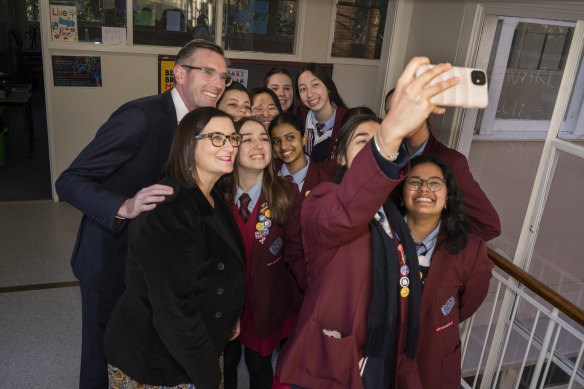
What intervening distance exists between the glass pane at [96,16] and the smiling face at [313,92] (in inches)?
115

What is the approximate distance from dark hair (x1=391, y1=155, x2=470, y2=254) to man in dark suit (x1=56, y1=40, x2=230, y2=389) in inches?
40.7

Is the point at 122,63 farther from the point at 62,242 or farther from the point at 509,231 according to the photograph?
the point at 509,231

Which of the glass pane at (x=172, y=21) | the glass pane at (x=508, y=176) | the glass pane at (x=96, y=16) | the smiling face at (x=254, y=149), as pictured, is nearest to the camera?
the smiling face at (x=254, y=149)

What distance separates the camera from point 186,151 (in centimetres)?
191

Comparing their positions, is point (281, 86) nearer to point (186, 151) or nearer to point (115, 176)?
point (115, 176)

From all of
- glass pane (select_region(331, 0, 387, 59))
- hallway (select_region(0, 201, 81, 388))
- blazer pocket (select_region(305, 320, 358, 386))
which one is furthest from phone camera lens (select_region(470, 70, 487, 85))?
glass pane (select_region(331, 0, 387, 59))

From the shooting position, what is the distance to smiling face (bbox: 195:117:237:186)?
1913 mm

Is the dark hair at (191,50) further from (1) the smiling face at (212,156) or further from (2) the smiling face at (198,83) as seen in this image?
(1) the smiling face at (212,156)

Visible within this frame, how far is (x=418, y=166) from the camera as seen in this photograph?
6.70 feet

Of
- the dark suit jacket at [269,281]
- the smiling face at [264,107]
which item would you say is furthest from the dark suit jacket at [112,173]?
the smiling face at [264,107]

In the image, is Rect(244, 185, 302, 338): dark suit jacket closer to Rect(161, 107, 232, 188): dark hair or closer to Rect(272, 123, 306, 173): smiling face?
Rect(272, 123, 306, 173): smiling face

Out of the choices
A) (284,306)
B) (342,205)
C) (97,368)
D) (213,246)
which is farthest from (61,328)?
(342,205)

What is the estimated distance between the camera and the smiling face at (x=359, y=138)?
1.73 m

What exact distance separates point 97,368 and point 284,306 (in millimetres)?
991
